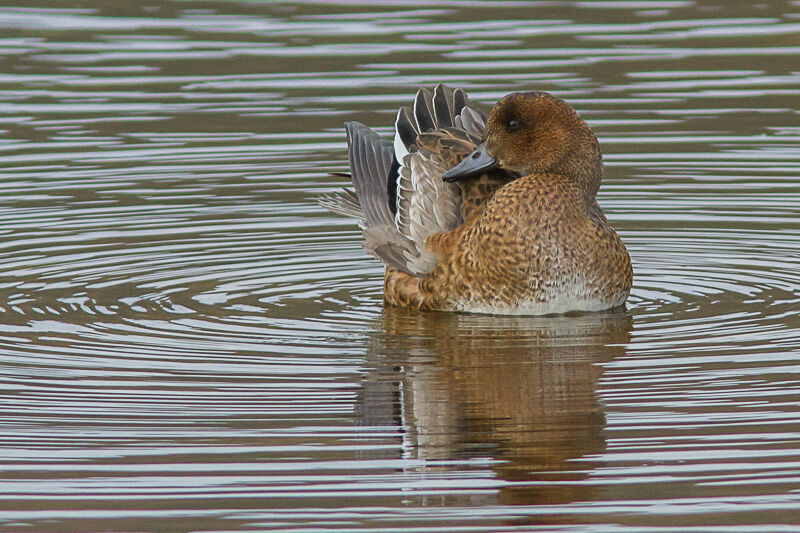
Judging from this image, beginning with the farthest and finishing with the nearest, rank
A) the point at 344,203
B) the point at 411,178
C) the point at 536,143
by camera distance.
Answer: the point at 344,203
the point at 411,178
the point at 536,143

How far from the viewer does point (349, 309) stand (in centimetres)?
923

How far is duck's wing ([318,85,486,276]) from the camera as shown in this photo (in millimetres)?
9375

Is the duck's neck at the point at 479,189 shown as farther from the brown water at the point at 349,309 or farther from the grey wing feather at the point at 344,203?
the grey wing feather at the point at 344,203

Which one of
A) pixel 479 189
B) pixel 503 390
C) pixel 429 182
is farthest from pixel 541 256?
pixel 503 390

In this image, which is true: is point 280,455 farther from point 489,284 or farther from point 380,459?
point 489,284

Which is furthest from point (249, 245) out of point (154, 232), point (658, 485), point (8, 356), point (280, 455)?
point (658, 485)

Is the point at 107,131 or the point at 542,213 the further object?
the point at 107,131

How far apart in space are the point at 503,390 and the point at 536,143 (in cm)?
208

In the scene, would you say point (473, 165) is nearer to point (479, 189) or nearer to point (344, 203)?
point (479, 189)

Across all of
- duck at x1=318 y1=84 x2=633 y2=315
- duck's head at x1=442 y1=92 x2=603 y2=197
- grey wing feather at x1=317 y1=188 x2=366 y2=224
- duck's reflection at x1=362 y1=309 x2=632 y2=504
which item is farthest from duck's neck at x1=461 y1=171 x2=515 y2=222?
grey wing feather at x1=317 y1=188 x2=366 y2=224

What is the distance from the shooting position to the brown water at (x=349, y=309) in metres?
5.95

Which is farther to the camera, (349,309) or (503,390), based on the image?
(349,309)

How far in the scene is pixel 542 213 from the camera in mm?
8844

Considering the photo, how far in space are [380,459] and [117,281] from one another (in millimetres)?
3720
